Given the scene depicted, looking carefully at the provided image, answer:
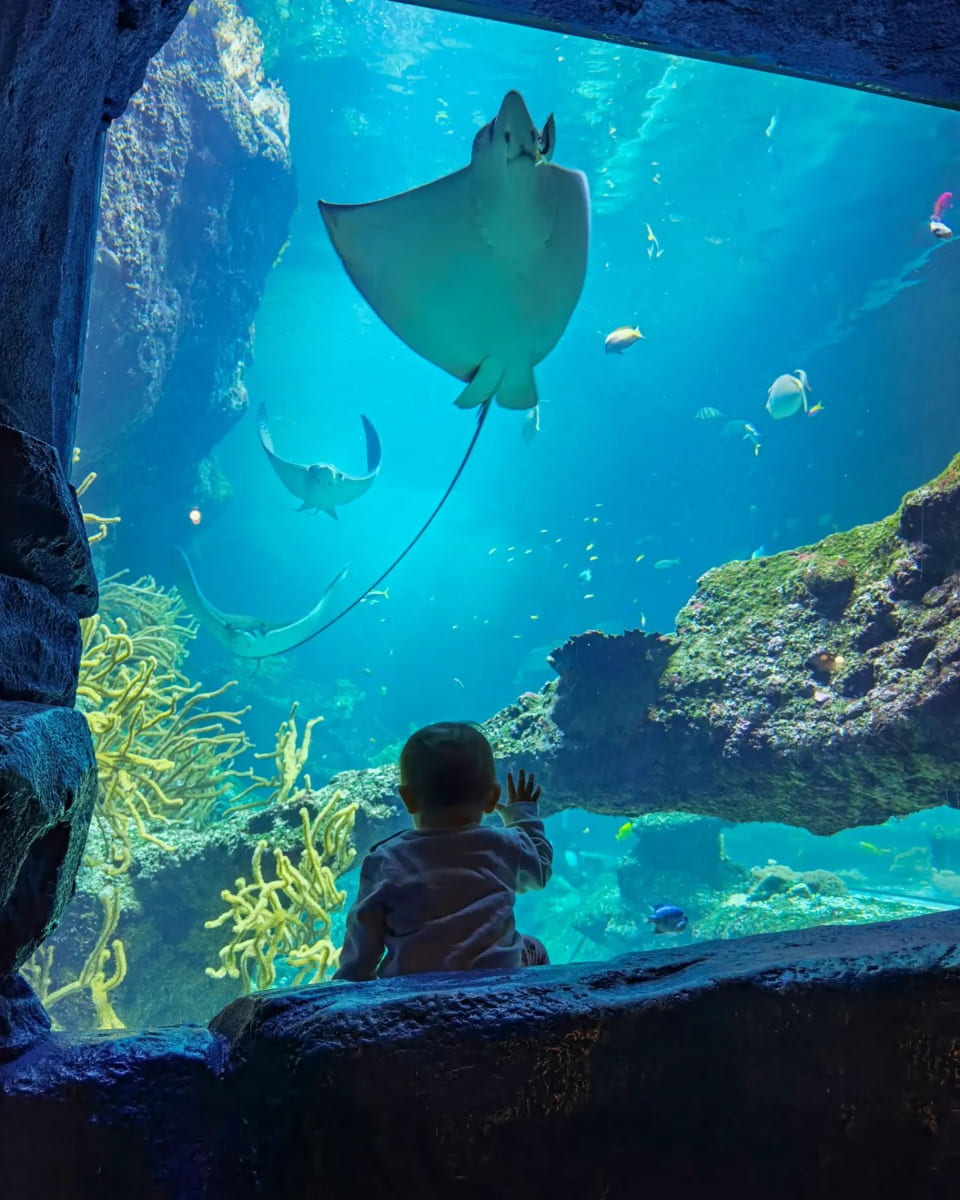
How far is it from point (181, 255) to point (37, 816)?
1406 cm

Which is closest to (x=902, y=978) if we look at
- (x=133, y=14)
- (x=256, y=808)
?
(x=133, y=14)

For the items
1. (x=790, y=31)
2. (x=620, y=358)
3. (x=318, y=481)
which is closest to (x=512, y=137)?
(x=790, y=31)

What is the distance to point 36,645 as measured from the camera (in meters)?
1.30

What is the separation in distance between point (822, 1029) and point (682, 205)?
2740cm

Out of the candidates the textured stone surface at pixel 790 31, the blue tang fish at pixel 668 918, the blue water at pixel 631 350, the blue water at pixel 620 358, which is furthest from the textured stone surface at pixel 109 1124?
the blue water at pixel 631 350

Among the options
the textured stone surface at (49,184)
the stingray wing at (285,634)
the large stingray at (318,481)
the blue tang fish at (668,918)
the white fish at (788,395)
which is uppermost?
the white fish at (788,395)

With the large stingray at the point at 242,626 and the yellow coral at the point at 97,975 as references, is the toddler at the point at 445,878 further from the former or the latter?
the large stingray at the point at 242,626

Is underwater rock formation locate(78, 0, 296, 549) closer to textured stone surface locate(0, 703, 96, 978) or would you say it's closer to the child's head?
the child's head

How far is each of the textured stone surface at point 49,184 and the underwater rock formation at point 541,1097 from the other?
122 cm

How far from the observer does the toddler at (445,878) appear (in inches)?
60.6

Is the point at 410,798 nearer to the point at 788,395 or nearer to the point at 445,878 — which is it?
the point at 445,878

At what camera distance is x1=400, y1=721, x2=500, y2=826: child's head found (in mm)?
1761

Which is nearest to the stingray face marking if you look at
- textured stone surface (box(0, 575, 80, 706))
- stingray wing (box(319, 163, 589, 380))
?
stingray wing (box(319, 163, 589, 380))

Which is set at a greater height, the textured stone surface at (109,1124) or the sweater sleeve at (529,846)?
the sweater sleeve at (529,846)
